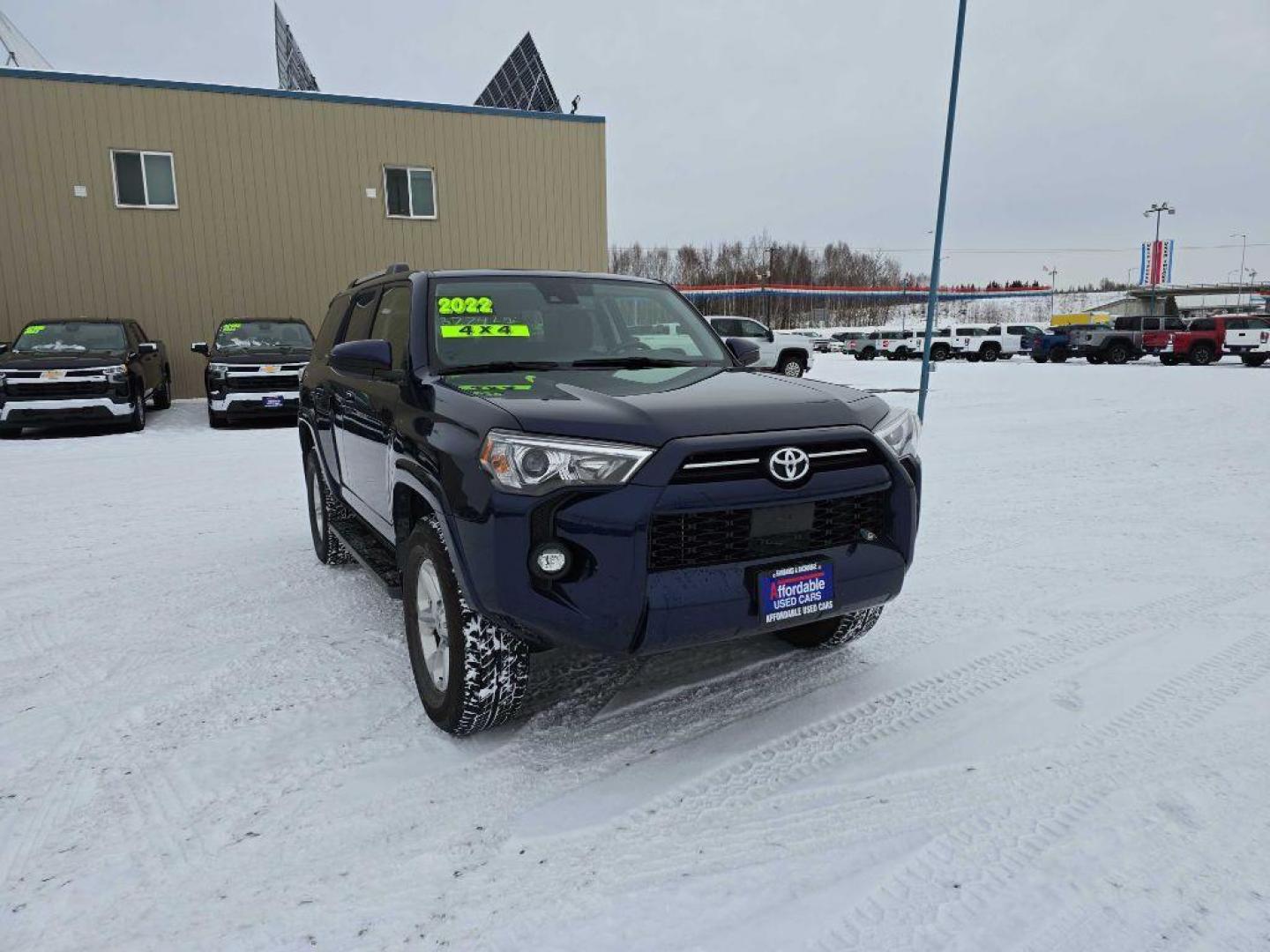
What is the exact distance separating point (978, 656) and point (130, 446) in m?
10.7

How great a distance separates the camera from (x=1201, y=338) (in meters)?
27.0

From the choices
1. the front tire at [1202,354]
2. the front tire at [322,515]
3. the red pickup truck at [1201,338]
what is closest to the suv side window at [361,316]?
the front tire at [322,515]

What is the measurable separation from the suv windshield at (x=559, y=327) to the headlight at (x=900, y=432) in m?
0.99

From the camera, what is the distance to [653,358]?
380 centimetres

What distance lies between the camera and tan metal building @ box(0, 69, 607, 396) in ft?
50.1

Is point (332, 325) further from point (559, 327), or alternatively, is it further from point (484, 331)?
point (559, 327)

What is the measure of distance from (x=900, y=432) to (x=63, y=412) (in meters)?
11.8

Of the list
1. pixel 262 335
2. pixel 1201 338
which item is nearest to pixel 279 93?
pixel 262 335

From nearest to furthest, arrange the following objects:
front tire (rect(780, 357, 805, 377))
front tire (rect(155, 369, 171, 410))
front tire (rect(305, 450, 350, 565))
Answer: front tire (rect(305, 450, 350, 565)) < front tire (rect(155, 369, 171, 410)) < front tire (rect(780, 357, 805, 377))

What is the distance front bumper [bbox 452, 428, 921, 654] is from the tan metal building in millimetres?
13999

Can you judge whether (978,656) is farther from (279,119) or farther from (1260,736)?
(279,119)

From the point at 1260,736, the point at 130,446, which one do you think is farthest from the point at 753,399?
the point at 130,446

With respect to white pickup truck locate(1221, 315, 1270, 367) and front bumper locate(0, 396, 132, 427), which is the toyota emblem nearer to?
front bumper locate(0, 396, 132, 427)

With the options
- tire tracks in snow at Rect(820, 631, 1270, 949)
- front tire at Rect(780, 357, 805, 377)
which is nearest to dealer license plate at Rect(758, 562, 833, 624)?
tire tracks in snow at Rect(820, 631, 1270, 949)
